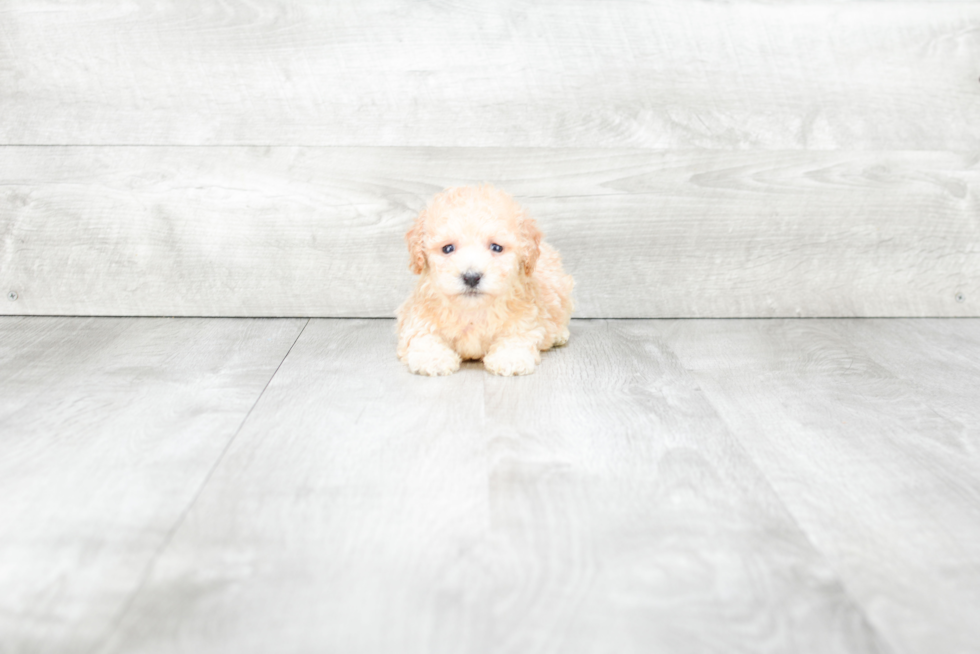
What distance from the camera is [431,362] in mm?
1375

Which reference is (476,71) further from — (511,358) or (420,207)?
(511,358)

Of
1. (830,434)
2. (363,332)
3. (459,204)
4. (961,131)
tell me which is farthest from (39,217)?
(961,131)

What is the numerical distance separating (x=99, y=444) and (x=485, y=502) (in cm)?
57

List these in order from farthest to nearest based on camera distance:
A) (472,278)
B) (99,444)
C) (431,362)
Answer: (431,362), (472,278), (99,444)

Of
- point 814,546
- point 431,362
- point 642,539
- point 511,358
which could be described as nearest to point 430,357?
point 431,362

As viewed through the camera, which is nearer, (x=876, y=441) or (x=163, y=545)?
(x=163, y=545)

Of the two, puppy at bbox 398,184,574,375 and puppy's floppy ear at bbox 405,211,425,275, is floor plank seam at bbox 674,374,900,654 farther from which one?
puppy's floppy ear at bbox 405,211,425,275

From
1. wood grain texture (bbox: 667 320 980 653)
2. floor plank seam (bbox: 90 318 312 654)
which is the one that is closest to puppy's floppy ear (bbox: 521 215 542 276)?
wood grain texture (bbox: 667 320 980 653)

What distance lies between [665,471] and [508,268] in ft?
1.45

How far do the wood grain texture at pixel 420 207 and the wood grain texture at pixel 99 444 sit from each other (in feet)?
0.37

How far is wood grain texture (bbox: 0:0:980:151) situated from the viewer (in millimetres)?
1659

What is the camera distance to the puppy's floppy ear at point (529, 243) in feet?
4.37

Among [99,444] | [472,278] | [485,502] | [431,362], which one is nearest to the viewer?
[485,502]

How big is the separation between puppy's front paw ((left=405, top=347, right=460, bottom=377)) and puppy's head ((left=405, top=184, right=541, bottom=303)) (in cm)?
13
